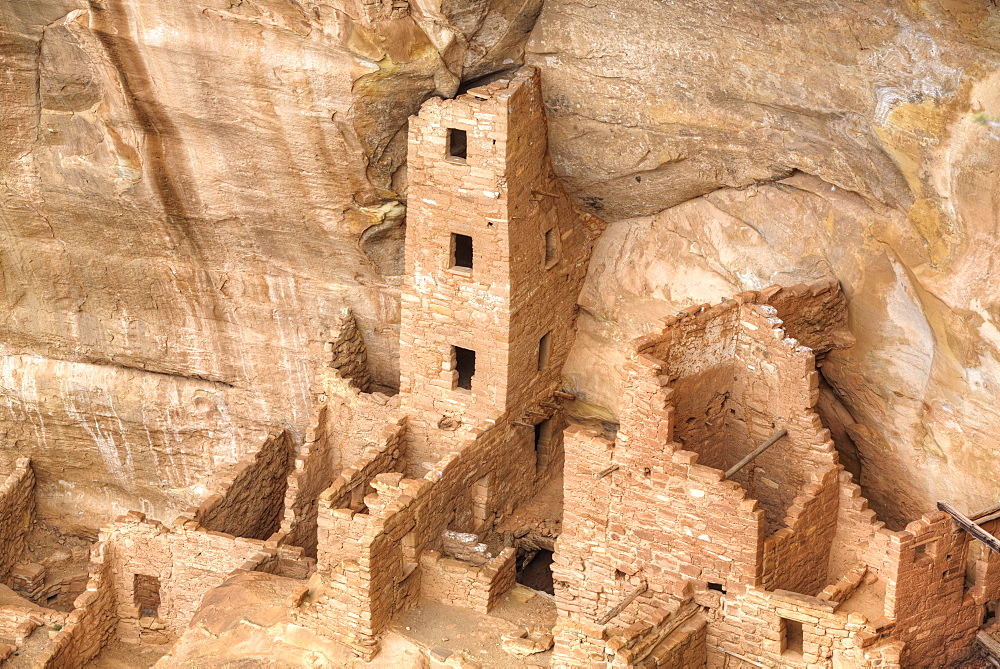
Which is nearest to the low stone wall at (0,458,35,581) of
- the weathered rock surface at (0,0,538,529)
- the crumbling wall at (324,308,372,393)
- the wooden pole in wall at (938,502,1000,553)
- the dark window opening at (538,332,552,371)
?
the weathered rock surface at (0,0,538,529)

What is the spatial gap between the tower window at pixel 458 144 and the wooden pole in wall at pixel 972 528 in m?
6.08

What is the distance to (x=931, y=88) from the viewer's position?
14.9 meters

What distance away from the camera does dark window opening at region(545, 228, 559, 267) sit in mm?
19031

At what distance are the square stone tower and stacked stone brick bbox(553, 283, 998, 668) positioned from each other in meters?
2.47

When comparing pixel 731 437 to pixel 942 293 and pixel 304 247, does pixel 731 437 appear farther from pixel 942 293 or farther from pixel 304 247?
pixel 304 247

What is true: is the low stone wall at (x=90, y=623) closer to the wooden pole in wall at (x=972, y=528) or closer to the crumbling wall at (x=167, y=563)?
the crumbling wall at (x=167, y=563)

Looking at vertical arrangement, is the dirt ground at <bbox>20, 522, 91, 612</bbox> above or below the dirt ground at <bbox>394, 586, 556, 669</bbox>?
below

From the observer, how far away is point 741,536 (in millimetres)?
15781

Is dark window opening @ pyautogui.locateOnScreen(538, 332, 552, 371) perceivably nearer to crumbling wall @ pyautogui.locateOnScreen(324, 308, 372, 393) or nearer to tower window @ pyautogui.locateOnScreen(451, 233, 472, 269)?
tower window @ pyautogui.locateOnScreen(451, 233, 472, 269)

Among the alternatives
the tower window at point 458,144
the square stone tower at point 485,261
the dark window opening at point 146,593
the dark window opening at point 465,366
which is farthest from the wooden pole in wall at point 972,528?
the dark window opening at point 146,593

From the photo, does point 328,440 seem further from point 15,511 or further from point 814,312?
point 814,312

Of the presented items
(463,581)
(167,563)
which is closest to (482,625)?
(463,581)

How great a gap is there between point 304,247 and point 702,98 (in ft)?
17.7

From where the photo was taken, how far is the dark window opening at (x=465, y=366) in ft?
64.7
